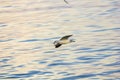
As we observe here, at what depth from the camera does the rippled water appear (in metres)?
20.6

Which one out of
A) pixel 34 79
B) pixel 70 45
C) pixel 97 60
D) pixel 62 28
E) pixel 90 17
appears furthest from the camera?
pixel 90 17

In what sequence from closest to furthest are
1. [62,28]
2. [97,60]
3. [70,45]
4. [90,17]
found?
[97,60]
[70,45]
[62,28]
[90,17]

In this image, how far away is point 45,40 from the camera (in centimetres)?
2577

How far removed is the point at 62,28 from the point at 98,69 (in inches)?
309

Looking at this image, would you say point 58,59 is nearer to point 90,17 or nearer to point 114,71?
point 114,71

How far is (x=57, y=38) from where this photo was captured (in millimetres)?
25906

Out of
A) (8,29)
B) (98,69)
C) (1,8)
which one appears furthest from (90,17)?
(98,69)

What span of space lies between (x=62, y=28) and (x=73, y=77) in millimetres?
8525

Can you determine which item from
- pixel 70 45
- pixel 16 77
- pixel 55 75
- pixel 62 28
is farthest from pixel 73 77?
pixel 62 28

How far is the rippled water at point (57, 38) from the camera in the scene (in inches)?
813

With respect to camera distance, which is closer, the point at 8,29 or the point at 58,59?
the point at 58,59

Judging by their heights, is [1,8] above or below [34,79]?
above

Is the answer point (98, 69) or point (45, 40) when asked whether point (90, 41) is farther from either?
point (98, 69)

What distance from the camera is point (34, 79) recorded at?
19.9 metres
